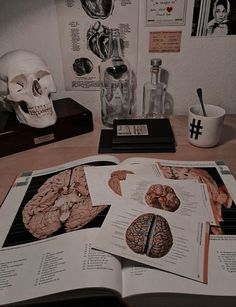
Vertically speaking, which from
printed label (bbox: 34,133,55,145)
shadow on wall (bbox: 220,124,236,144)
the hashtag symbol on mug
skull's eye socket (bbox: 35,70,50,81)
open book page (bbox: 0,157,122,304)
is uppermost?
skull's eye socket (bbox: 35,70,50,81)

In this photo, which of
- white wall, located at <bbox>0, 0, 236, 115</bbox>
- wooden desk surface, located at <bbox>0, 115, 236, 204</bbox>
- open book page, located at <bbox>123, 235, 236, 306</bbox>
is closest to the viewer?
open book page, located at <bbox>123, 235, 236, 306</bbox>

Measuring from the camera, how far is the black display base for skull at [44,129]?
680mm

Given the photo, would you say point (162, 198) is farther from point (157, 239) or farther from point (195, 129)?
point (195, 129)

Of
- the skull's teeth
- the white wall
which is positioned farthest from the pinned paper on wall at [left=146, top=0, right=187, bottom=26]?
the skull's teeth

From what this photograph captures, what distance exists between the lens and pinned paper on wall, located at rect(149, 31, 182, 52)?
771 mm

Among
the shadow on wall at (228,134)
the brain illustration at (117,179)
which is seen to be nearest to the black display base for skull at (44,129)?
the brain illustration at (117,179)

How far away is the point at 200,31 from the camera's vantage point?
76 cm

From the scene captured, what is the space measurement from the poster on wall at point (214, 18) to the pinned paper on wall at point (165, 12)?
36 mm

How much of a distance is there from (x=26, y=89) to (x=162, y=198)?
0.43 m

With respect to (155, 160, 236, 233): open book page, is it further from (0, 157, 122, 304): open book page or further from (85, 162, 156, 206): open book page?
(0, 157, 122, 304): open book page

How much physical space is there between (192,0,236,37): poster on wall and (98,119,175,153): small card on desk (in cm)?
28

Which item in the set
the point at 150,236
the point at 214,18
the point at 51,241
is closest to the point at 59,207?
the point at 51,241

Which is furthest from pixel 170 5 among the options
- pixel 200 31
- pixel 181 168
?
pixel 181 168

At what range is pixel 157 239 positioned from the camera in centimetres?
44
